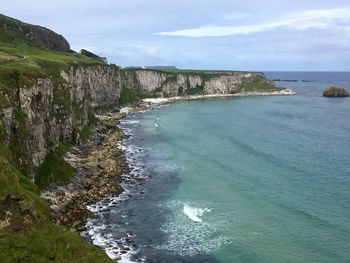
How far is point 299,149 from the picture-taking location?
112438mm

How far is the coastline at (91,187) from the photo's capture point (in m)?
66.1

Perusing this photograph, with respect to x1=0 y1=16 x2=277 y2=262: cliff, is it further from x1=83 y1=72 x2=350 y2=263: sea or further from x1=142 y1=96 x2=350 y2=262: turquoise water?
x1=142 y1=96 x2=350 y2=262: turquoise water

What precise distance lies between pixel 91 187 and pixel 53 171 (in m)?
7.40

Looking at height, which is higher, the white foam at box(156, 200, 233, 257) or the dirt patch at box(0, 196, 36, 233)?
the dirt patch at box(0, 196, 36, 233)

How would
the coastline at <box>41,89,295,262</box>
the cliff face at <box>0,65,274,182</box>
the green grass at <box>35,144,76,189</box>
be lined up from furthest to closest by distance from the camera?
the green grass at <box>35,144,76,189</box>
the cliff face at <box>0,65,274,182</box>
the coastline at <box>41,89,295,262</box>

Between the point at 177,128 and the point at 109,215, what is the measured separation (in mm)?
81353

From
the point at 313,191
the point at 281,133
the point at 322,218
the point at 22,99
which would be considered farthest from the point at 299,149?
the point at 22,99

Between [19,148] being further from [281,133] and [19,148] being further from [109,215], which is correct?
[281,133]

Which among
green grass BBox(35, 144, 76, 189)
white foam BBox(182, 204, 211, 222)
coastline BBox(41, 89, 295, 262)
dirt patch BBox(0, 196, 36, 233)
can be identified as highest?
dirt patch BBox(0, 196, 36, 233)

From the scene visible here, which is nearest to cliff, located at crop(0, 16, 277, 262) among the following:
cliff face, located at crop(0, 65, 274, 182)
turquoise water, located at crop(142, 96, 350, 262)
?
cliff face, located at crop(0, 65, 274, 182)

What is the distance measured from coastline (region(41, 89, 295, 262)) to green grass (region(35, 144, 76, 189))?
4.44 ft

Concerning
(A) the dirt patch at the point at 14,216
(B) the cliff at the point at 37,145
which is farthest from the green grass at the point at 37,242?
(A) the dirt patch at the point at 14,216

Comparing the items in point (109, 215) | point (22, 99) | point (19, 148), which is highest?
point (22, 99)

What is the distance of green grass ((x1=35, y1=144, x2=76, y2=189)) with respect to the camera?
257ft
